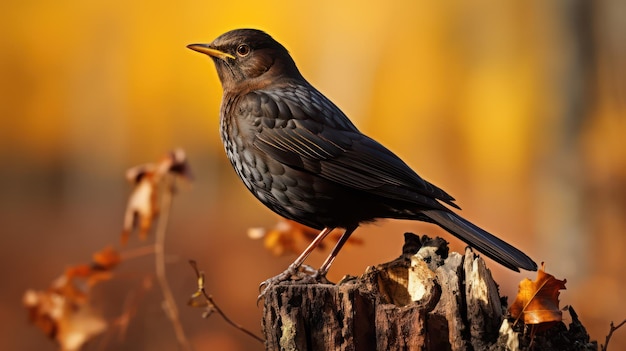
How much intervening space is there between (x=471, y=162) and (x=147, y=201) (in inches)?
404

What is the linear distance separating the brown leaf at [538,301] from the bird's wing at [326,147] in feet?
2.27

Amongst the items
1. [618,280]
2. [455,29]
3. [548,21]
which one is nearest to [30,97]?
[455,29]

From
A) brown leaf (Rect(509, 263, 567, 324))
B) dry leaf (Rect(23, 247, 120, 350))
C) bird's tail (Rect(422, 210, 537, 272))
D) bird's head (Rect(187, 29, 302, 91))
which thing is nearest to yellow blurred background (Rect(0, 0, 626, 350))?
dry leaf (Rect(23, 247, 120, 350))

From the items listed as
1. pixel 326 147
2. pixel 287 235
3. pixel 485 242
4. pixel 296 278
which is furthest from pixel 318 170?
pixel 287 235

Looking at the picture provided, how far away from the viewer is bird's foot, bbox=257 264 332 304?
324 cm

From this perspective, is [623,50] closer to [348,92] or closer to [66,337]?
[348,92]

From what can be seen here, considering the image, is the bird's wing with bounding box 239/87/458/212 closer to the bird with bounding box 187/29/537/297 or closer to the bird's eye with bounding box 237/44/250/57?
the bird with bounding box 187/29/537/297

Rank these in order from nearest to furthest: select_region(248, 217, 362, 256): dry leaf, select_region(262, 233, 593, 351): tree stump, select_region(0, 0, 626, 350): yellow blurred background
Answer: select_region(262, 233, 593, 351): tree stump, select_region(248, 217, 362, 256): dry leaf, select_region(0, 0, 626, 350): yellow blurred background

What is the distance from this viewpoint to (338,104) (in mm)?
10383

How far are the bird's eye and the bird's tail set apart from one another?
1296 mm

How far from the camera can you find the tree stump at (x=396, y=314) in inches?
104

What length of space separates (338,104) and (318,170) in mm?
6965

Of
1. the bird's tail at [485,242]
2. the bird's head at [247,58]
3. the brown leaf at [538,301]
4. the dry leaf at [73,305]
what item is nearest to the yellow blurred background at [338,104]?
the dry leaf at [73,305]

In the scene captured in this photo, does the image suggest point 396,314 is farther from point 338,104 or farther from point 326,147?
point 338,104
